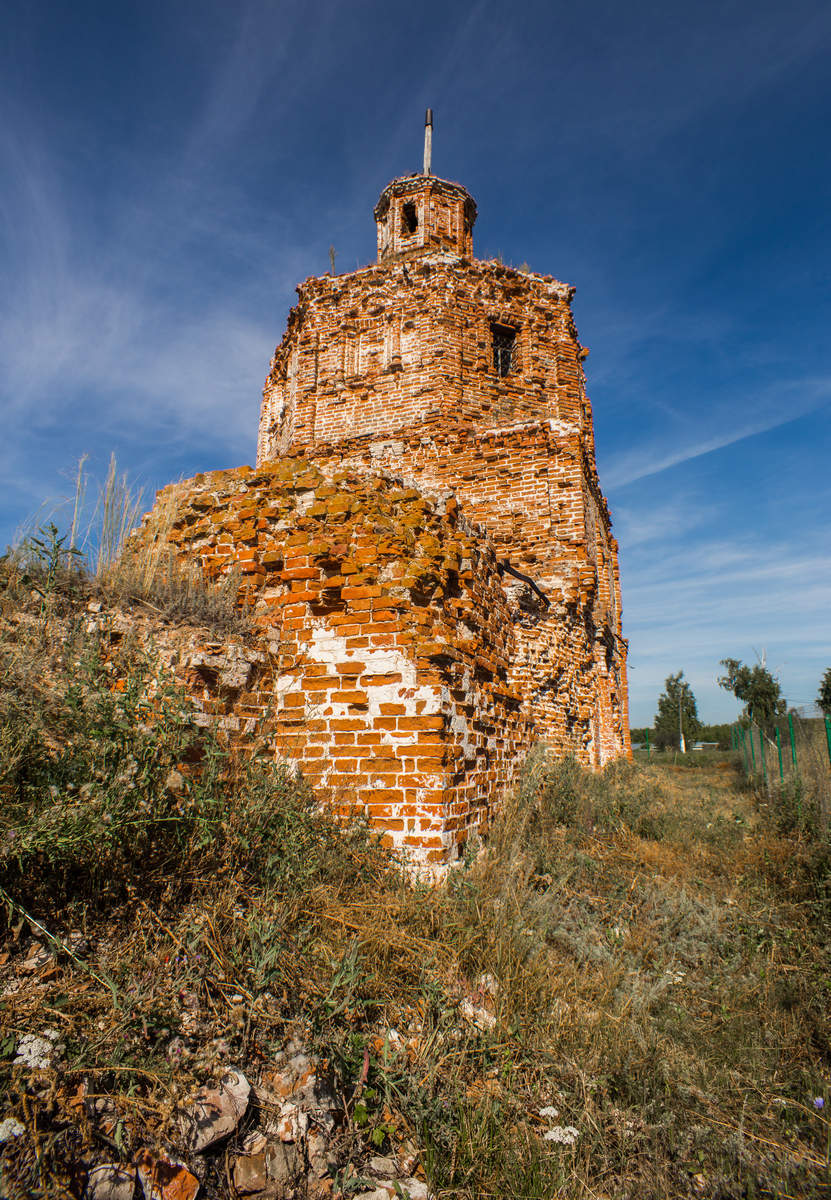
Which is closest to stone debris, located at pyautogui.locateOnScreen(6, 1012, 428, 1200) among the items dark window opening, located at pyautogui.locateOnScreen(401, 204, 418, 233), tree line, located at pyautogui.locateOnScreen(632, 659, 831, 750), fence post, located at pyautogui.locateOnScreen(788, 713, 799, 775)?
fence post, located at pyautogui.locateOnScreen(788, 713, 799, 775)

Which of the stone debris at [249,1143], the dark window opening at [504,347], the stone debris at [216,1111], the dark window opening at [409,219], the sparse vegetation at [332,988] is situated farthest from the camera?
the dark window opening at [409,219]

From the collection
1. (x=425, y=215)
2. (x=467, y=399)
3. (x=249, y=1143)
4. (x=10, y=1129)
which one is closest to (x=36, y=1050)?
(x=10, y=1129)

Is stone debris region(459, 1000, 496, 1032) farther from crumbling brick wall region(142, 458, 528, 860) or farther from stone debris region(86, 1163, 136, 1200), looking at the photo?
stone debris region(86, 1163, 136, 1200)

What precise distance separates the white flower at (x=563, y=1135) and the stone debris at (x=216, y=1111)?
1.17 meters

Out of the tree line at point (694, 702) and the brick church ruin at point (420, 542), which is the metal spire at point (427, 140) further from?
the tree line at point (694, 702)

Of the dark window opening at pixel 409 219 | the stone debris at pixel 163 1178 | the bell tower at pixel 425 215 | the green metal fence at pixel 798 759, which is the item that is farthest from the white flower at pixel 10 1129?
the dark window opening at pixel 409 219

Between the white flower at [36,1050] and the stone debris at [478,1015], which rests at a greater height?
the white flower at [36,1050]

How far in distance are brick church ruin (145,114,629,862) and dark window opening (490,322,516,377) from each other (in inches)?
2.9

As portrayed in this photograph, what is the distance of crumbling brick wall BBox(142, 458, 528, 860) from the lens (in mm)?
3914

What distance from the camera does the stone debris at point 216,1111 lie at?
5.78 feet

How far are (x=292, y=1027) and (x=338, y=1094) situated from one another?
27cm

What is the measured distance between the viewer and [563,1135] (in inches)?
89.2

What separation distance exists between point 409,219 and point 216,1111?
18345mm

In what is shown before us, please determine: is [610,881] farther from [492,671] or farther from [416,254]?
[416,254]
